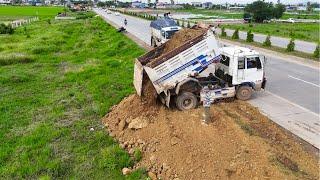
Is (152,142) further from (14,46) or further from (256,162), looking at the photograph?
(14,46)

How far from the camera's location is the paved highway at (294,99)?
41.6 ft

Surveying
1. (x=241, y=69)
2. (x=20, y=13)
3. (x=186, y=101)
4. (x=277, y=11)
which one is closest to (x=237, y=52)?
(x=241, y=69)

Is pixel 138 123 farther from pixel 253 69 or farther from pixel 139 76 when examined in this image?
pixel 253 69

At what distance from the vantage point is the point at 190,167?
31.4 ft

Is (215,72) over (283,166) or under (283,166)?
over

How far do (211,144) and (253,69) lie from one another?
5.80 meters

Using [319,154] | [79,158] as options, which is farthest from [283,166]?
[79,158]

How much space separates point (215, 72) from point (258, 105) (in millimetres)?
2348

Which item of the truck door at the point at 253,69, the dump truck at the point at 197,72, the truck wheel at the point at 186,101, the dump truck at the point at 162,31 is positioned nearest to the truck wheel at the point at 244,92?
the dump truck at the point at 197,72

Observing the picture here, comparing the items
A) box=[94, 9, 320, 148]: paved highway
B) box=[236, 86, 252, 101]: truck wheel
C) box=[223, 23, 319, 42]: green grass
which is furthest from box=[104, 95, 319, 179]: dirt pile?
box=[223, 23, 319, 42]: green grass

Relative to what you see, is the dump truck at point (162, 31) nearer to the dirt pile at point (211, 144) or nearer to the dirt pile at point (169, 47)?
the dirt pile at point (169, 47)

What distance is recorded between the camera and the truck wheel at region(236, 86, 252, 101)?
50.2 ft

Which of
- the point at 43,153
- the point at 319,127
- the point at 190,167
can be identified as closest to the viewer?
the point at 190,167

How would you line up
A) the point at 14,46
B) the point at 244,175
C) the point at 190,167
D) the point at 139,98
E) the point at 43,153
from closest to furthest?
1. the point at 244,175
2. the point at 190,167
3. the point at 43,153
4. the point at 139,98
5. the point at 14,46
